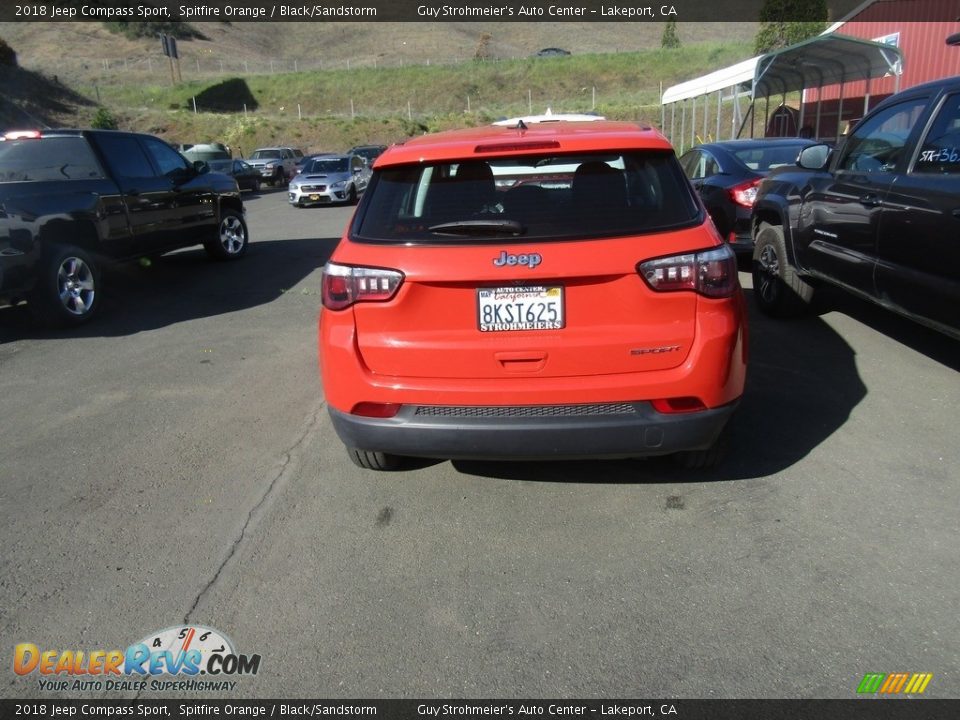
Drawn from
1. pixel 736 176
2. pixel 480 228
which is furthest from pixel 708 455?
pixel 736 176

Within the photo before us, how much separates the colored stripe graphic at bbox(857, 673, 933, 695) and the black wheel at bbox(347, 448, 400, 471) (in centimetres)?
230

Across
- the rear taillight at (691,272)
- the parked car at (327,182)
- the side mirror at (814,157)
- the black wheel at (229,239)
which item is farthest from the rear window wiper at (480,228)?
the parked car at (327,182)

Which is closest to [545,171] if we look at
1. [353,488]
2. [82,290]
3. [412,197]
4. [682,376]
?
[412,197]

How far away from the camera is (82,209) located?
7691 millimetres

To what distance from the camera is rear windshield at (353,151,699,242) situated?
128 inches

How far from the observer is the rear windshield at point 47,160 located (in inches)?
307

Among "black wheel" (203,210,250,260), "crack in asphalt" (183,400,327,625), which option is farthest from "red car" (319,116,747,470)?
"black wheel" (203,210,250,260)

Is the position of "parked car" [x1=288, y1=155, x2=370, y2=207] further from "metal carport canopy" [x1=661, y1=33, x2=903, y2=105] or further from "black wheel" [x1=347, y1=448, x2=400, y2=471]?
"black wheel" [x1=347, y1=448, x2=400, y2=471]

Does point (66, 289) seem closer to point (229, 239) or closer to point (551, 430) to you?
point (229, 239)

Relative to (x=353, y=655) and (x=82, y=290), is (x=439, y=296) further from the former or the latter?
(x=82, y=290)

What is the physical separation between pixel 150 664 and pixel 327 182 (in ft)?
62.6

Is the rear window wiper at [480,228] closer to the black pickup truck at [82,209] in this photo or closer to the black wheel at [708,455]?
the black wheel at [708,455]

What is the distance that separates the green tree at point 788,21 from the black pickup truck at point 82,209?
40.2 metres

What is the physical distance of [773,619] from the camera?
2.75 m
